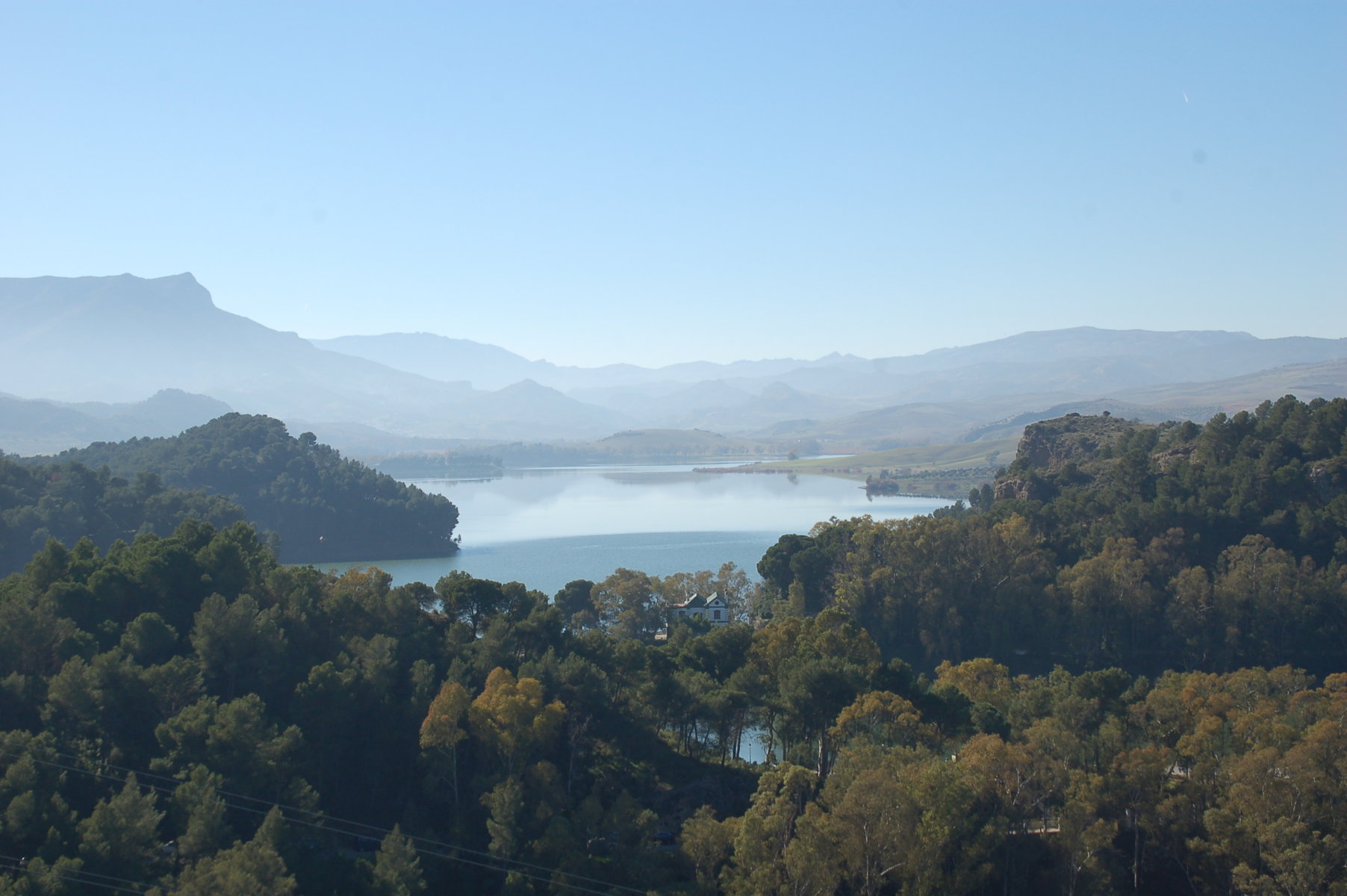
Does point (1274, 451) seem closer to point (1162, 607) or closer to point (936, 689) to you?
point (1162, 607)

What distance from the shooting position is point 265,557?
26188 mm

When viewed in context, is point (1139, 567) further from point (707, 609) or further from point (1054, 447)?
point (1054, 447)

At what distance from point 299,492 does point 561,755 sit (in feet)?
167

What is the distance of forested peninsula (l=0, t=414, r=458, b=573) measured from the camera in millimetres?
50125

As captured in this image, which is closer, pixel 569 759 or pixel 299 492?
pixel 569 759

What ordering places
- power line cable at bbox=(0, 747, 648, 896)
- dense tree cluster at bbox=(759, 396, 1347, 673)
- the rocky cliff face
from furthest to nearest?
the rocky cliff face
dense tree cluster at bbox=(759, 396, 1347, 673)
power line cable at bbox=(0, 747, 648, 896)

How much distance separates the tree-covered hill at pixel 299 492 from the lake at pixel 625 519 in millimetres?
2521

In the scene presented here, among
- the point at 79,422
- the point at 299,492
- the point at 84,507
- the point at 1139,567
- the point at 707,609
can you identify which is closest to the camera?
the point at 1139,567

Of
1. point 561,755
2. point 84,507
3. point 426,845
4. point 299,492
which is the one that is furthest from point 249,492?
point 426,845

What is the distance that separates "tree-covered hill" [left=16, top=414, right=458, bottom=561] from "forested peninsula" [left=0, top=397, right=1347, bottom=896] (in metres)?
38.0

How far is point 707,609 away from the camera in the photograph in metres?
35.8

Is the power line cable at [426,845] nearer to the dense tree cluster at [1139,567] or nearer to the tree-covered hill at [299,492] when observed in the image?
the dense tree cluster at [1139,567]

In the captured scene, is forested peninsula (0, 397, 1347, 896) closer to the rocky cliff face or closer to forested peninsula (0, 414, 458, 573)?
the rocky cliff face

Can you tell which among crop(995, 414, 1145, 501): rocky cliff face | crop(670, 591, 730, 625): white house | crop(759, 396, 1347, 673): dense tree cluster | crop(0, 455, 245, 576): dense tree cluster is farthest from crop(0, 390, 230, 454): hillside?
crop(759, 396, 1347, 673): dense tree cluster
